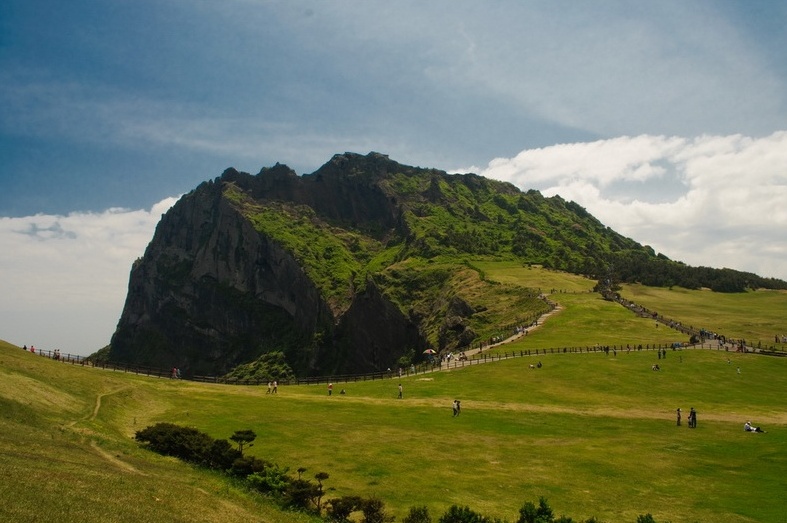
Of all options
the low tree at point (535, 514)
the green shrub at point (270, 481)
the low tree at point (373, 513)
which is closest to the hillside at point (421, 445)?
the green shrub at point (270, 481)

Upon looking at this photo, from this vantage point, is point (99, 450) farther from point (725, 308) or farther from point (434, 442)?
point (725, 308)

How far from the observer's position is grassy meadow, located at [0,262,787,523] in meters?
21.9

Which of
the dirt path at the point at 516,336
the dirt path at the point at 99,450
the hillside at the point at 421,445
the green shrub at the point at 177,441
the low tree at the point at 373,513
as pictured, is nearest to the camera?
the hillside at the point at 421,445

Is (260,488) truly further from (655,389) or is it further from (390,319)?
(390,319)

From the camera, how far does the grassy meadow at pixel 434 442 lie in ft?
71.8

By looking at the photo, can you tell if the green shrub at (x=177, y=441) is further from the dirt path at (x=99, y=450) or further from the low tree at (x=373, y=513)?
the low tree at (x=373, y=513)

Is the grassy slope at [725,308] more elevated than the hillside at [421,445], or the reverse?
the grassy slope at [725,308]

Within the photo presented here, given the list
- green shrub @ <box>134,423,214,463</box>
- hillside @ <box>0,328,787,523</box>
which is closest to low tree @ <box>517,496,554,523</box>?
hillside @ <box>0,328,787,523</box>

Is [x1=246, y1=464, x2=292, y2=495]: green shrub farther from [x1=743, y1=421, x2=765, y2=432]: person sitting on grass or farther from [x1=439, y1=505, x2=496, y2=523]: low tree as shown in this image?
[x1=743, y1=421, x2=765, y2=432]: person sitting on grass

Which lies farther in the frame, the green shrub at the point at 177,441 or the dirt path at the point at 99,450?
the green shrub at the point at 177,441

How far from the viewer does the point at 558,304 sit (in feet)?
378

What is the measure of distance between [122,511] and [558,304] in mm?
107112

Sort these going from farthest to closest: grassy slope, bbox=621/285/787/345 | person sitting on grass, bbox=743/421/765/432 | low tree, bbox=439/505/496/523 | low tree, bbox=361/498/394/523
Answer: grassy slope, bbox=621/285/787/345 < person sitting on grass, bbox=743/421/765/432 < low tree, bbox=361/498/394/523 < low tree, bbox=439/505/496/523

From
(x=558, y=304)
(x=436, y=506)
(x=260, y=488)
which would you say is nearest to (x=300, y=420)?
(x=260, y=488)
